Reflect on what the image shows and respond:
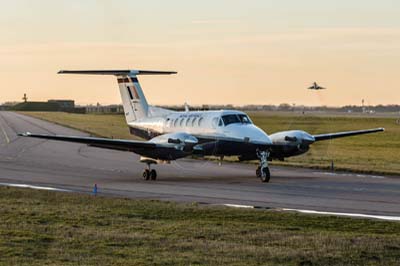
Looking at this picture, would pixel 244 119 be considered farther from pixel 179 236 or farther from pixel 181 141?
pixel 179 236

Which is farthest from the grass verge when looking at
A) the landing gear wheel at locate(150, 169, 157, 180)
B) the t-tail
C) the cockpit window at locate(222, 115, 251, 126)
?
the t-tail

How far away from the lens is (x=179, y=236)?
18.3 metres

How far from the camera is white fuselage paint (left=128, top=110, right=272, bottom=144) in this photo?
111ft

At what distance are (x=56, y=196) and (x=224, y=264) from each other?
12.9 meters

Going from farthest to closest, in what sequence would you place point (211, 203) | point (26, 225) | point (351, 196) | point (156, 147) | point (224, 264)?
point (156, 147)
point (351, 196)
point (211, 203)
point (26, 225)
point (224, 264)

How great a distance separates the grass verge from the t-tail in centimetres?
1521

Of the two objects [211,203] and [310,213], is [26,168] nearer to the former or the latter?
[211,203]

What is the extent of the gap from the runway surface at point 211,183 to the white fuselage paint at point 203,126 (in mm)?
1840

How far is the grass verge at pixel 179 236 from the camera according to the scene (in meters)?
15.6

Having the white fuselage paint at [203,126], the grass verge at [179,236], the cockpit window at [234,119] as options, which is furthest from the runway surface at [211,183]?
the grass verge at [179,236]

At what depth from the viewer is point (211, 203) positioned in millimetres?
25406

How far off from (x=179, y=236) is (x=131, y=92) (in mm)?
22819

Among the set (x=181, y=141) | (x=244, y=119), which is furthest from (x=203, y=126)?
(x=181, y=141)

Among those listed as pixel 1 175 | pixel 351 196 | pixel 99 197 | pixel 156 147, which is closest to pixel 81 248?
pixel 99 197
